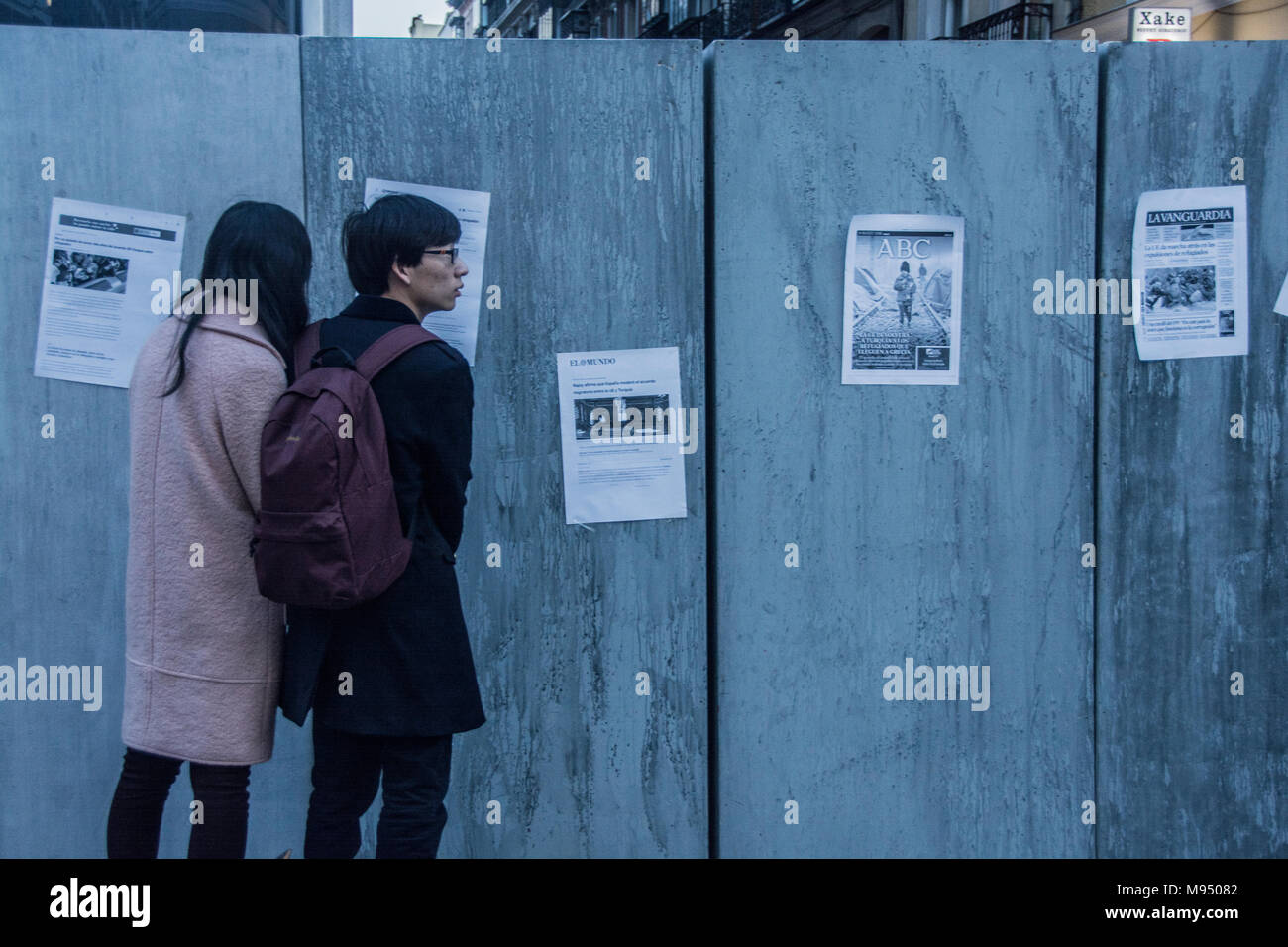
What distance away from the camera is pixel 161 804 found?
102 inches

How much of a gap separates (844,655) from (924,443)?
2.24 feet

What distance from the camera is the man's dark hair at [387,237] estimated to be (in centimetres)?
258

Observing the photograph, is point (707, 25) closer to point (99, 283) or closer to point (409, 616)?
point (99, 283)

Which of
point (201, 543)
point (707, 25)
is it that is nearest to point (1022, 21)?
point (707, 25)

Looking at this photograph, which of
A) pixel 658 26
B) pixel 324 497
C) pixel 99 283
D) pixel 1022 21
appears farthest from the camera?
pixel 658 26

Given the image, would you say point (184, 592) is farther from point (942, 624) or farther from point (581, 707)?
point (942, 624)

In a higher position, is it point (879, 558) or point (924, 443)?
point (924, 443)

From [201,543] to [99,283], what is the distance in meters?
1.09

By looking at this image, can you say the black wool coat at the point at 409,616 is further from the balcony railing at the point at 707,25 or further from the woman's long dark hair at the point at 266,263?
the balcony railing at the point at 707,25

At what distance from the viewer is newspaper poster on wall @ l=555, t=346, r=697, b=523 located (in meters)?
3.14

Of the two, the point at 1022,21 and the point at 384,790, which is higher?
the point at 1022,21

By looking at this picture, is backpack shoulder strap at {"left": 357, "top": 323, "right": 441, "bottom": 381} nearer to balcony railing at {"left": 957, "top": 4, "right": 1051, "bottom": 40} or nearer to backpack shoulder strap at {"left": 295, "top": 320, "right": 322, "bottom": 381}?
backpack shoulder strap at {"left": 295, "top": 320, "right": 322, "bottom": 381}

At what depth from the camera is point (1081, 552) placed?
3.23m

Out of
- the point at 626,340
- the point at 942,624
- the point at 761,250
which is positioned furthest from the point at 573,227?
the point at 942,624
